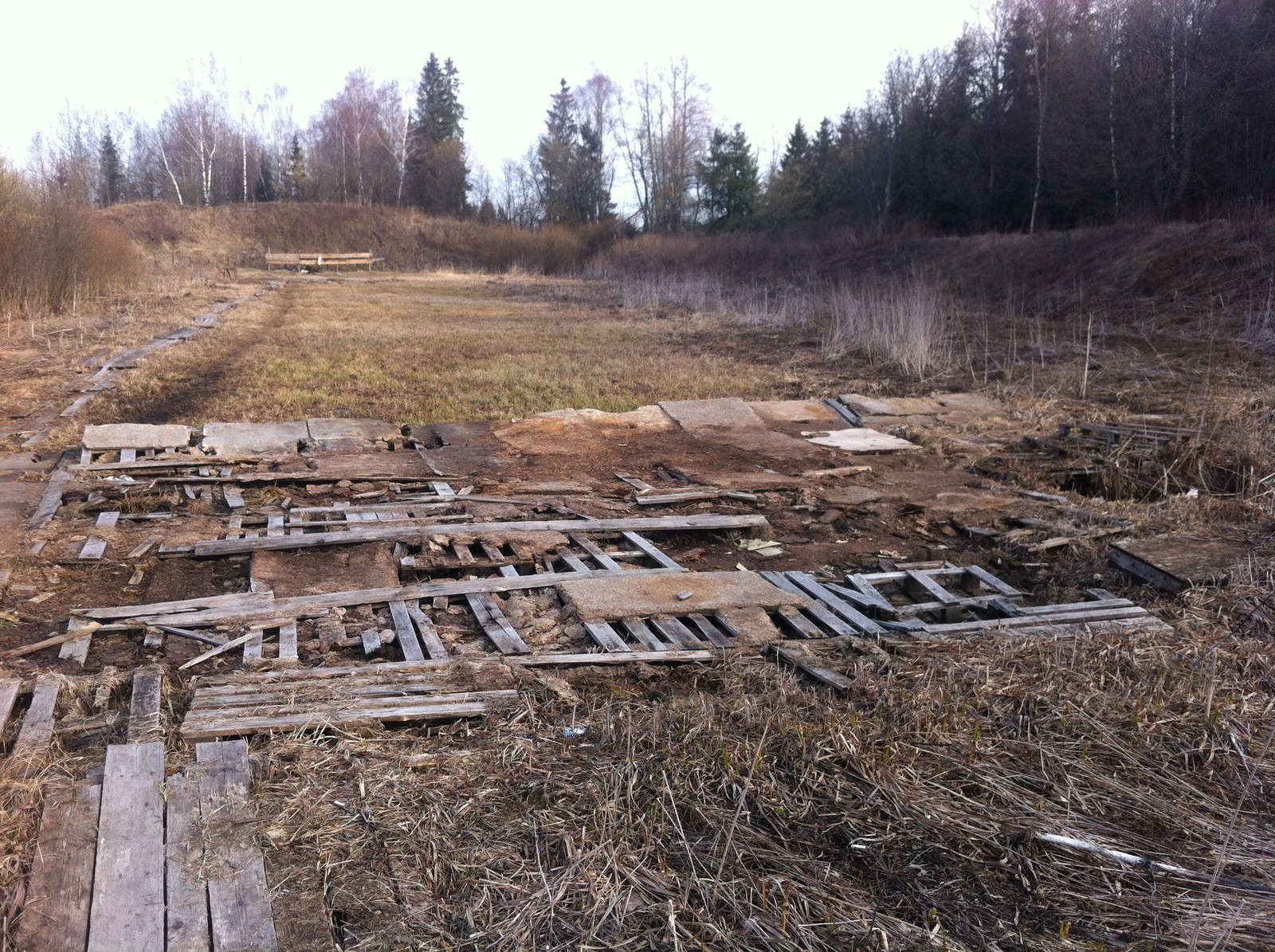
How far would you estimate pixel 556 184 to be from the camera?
179 ft

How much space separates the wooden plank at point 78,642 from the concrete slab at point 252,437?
3.14 m

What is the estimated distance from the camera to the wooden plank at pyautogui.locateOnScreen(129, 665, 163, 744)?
10.6 feet

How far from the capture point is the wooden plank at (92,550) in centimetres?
523

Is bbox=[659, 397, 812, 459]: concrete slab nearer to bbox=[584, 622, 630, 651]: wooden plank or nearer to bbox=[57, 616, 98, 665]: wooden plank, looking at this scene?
bbox=[584, 622, 630, 651]: wooden plank

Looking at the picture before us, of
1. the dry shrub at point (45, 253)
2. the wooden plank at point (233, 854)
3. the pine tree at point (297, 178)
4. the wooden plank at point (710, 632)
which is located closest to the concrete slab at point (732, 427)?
the wooden plank at point (710, 632)

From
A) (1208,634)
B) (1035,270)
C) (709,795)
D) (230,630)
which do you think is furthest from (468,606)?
(1035,270)

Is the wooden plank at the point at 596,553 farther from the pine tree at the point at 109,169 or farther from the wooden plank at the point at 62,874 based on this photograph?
the pine tree at the point at 109,169

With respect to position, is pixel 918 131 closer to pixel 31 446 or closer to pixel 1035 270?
pixel 1035 270

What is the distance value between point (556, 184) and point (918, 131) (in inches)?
1002

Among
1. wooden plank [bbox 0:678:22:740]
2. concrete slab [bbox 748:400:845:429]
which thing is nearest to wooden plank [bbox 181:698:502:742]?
wooden plank [bbox 0:678:22:740]

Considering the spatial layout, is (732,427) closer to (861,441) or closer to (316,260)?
(861,441)

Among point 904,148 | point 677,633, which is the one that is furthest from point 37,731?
point 904,148

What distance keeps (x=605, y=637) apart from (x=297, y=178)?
193 ft

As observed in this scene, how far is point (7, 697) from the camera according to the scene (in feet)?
11.2
